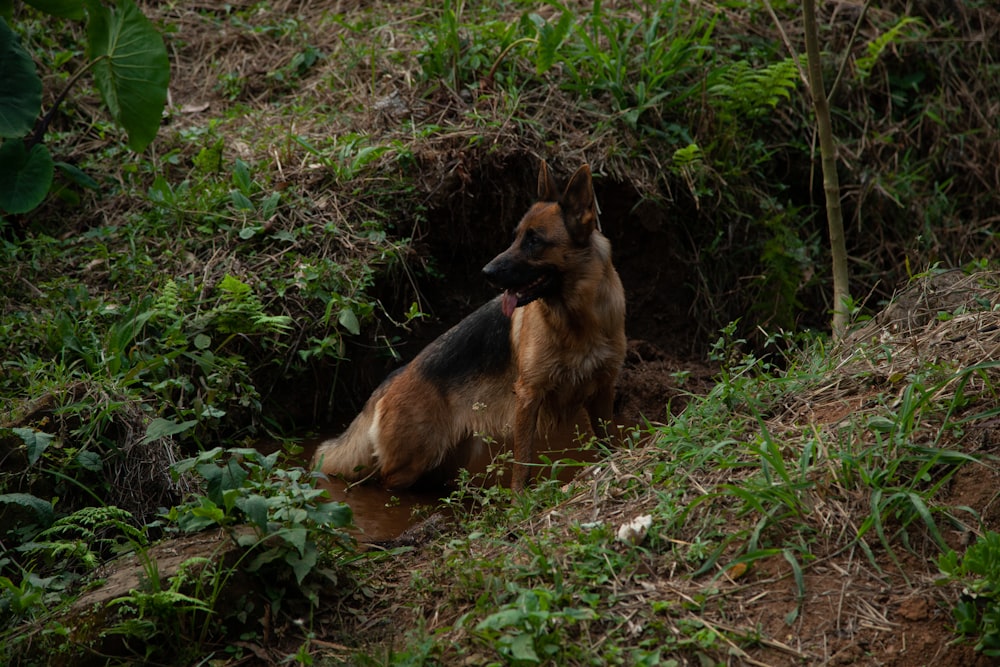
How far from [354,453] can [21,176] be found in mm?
2813

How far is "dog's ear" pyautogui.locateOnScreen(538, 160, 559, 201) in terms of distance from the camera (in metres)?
5.72

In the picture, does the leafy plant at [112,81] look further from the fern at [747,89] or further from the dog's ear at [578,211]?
the fern at [747,89]

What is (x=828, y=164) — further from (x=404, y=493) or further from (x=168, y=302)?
(x=168, y=302)

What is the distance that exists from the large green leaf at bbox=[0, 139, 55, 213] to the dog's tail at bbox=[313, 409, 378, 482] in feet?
8.15

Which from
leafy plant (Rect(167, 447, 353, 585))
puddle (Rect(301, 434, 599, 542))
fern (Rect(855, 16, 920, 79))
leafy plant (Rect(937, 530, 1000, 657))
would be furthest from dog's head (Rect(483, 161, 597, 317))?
fern (Rect(855, 16, 920, 79))

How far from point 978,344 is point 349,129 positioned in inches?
211

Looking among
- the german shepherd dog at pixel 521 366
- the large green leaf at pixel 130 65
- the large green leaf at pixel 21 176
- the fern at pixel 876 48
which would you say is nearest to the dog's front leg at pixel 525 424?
the german shepherd dog at pixel 521 366

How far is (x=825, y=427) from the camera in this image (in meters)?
4.03

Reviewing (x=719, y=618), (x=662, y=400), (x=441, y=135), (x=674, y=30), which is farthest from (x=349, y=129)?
(x=719, y=618)

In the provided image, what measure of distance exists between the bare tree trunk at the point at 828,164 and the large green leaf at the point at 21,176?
16.1ft

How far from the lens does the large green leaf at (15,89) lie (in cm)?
541

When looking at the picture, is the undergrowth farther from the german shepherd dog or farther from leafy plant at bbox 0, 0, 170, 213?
leafy plant at bbox 0, 0, 170, 213

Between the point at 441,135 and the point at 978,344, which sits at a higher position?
the point at 441,135

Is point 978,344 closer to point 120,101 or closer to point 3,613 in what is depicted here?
point 3,613
